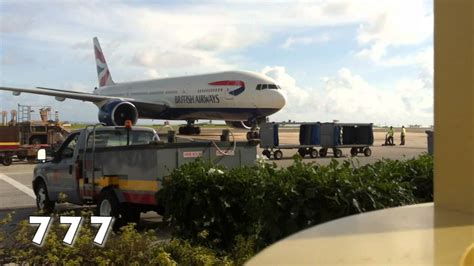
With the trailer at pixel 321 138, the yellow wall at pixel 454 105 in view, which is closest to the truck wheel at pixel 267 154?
the trailer at pixel 321 138

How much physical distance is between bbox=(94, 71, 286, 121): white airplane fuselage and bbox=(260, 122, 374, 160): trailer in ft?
20.6

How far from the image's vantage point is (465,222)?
9.31 ft

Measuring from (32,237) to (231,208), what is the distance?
2210mm

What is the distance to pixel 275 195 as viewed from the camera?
4.73 metres

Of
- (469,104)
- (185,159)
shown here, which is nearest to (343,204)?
(469,104)

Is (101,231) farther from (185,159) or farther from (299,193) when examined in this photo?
(185,159)

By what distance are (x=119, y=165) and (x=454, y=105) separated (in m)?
6.52

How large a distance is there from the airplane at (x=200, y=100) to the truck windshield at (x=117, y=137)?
20236 millimetres

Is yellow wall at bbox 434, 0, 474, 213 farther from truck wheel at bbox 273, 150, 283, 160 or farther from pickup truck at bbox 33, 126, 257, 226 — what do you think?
truck wheel at bbox 273, 150, 283, 160

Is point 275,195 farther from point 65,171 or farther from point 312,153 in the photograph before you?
point 312,153

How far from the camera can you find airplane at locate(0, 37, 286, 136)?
108 ft

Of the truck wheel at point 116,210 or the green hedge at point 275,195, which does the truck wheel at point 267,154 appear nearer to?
the truck wheel at point 116,210

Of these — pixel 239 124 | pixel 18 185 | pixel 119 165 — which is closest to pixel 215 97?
pixel 239 124

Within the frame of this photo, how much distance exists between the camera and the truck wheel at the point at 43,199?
10.7 metres
